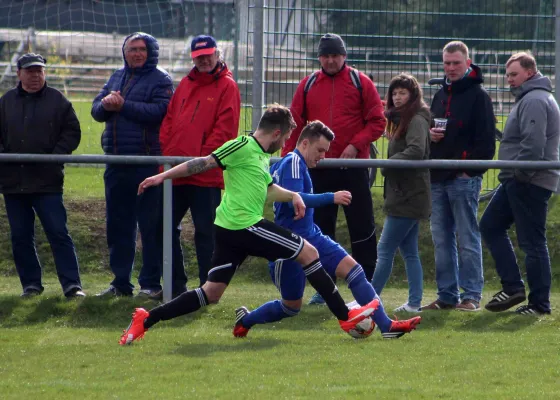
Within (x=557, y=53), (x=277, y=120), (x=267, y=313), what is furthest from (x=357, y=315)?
(x=557, y=53)

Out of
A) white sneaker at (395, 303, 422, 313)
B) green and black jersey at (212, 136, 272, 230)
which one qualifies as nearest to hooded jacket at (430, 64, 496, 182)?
white sneaker at (395, 303, 422, 313)

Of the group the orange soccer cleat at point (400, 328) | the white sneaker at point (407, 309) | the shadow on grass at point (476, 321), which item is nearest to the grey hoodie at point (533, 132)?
the shadow on grass at point (476, 321)

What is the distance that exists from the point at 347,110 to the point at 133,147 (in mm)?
1863

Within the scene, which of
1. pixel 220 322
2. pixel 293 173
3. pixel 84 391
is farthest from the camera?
pixel 220 322

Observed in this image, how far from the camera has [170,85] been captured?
9789 millimetres

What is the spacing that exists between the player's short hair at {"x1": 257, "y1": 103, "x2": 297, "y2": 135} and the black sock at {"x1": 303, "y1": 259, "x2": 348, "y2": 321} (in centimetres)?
94

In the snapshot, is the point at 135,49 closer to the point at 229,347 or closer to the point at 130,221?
the point at 130,221

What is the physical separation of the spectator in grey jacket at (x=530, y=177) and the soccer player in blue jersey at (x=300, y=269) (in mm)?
1541

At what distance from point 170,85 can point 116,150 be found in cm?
74

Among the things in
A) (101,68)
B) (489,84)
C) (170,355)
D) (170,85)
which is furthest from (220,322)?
(101,68)

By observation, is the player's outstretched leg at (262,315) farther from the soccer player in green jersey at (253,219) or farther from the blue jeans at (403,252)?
the blue jeans at (403,252)

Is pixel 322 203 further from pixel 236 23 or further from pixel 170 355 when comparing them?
pixel 236 23

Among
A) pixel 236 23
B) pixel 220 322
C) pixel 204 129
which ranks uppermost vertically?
pixel 236 23

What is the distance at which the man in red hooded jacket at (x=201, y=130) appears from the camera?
9.33 m
